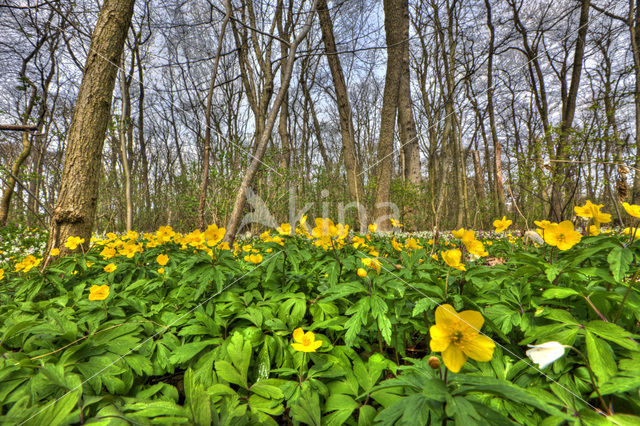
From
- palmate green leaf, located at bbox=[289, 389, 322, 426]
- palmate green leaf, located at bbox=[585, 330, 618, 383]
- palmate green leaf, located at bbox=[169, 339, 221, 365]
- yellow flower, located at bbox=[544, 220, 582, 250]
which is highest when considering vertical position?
yellow flower, located at bbox=[544, 220, 582, 250]

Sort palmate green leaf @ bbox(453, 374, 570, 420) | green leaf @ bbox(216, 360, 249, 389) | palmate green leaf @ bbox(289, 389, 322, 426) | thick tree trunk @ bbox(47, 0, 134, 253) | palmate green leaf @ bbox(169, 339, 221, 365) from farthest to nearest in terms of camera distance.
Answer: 1. thick tree trunk @ bbox(47, 0, 134, 253)
2. palmate green leaf @ bbox(169, 339, 221, 365)
3. green leaf @ bbox(216, 360, 249, 389)
4. palmate green leaf @ bbox(289, 389, 322, 426)
5. palmate green leaf @ bbox(453, 374, 570, 420)

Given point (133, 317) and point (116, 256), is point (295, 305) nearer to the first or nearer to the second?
point (133, 317)

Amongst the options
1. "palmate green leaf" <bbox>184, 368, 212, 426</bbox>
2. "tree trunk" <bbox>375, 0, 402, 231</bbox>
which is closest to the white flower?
"palmate green leaf" <bbox>184, 368, 212, 426</bbox>

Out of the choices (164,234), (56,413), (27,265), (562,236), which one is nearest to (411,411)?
(56,413)

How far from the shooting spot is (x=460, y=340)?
617mm

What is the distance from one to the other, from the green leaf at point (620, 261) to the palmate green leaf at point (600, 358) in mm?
231

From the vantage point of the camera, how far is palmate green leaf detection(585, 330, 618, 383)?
0.67 m

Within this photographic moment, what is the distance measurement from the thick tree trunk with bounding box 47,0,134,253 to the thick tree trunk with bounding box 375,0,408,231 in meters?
4.55

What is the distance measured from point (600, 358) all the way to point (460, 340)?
460mm

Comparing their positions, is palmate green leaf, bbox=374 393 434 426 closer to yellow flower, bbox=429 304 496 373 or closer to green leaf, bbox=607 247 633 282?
yellow flower, bbox=429 304 496 373

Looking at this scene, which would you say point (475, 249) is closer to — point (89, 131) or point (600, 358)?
point (600, 358)

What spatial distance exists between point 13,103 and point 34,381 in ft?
44.5

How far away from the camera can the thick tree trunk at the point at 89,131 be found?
7.38 ft

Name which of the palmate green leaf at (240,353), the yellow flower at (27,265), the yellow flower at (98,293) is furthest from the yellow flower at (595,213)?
the yellow flower at (27,265)
